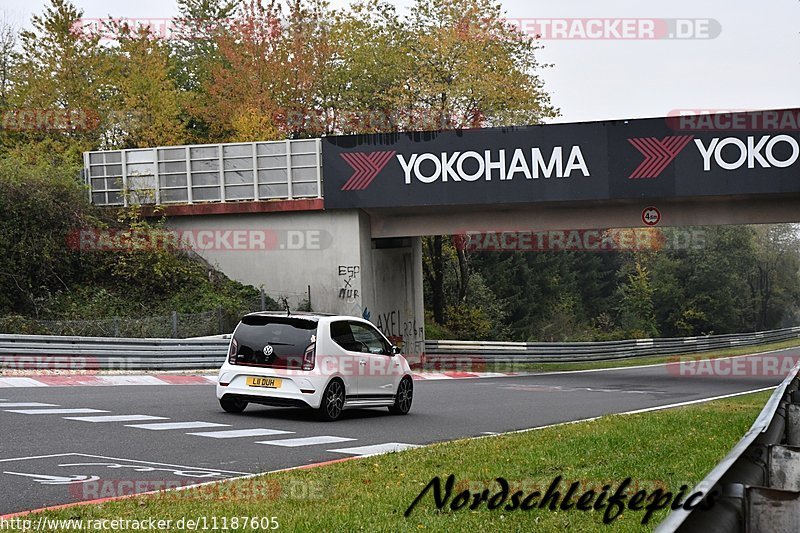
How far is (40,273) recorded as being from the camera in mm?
31875

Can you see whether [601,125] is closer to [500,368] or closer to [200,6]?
[500,368]

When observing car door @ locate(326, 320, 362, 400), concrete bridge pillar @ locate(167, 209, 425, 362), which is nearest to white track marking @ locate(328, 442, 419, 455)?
car door @ locate(326, 320, 362, 400)

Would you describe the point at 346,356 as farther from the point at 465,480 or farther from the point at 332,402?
the point at 465,480

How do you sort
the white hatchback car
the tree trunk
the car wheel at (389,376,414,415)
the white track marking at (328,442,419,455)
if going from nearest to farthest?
the white track marking at (328,442,419,455)
the white hatchback car
the car wheel at (389,376,414,415)
the tree trunk

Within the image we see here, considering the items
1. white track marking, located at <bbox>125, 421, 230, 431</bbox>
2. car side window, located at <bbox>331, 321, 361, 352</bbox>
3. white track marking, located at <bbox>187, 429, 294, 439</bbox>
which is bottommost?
white track marking, located at <bbox>187, 429, 294, 439</bbox>

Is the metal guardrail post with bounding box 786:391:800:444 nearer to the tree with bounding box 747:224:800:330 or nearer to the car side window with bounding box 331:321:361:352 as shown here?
the car side window with bounding box 331:321:361:352

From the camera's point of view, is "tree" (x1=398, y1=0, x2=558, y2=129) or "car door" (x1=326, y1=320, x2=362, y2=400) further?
"tree" (x1=398, y1=0, x2=558, y2=129)

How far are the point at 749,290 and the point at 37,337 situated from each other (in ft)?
252

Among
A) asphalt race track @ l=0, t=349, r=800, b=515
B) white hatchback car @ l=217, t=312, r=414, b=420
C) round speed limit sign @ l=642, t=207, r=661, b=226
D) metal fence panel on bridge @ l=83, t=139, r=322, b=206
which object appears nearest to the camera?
asphalt race track @ l=0, t=349, r=800, b=515

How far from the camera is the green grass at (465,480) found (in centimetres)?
711

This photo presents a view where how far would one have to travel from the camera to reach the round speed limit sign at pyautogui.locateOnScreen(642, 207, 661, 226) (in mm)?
32781

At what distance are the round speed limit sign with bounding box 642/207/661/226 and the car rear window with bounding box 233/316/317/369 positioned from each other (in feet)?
62.1

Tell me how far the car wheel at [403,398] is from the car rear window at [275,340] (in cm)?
244

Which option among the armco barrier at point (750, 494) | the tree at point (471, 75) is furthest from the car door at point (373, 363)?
the tree at point (471, 75)
